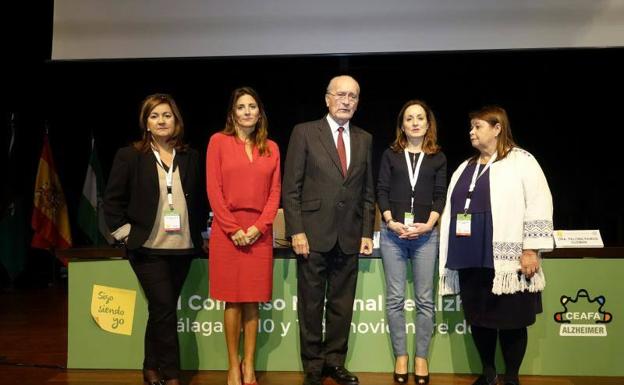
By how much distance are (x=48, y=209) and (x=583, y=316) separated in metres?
5.70

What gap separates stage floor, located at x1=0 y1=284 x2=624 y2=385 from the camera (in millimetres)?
2889

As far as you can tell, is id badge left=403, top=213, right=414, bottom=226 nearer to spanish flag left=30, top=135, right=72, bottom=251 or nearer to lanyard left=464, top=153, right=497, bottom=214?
lanyard left=464, top=153, right=497, bottom=214

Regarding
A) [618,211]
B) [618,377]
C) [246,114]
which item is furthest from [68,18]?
[618,211]

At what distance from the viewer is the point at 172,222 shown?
2.60m

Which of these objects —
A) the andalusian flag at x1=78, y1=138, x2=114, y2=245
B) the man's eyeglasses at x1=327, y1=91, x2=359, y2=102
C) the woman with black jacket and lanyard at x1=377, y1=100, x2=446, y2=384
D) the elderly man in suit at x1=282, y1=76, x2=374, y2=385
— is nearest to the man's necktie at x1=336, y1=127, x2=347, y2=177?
the elderly man in suit at x1=282, y1=76, x2=374, y2=385

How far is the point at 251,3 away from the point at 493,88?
10.1 feet

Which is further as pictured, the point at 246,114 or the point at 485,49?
the point at 485,49

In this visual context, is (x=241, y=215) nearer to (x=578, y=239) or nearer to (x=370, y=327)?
(x=370, y=327)

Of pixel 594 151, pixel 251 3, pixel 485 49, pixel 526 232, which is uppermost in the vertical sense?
pixel 251 3

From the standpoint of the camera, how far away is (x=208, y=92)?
20.7ft

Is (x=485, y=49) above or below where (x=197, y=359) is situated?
above

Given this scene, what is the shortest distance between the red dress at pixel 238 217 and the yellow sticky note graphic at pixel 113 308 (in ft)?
2.31

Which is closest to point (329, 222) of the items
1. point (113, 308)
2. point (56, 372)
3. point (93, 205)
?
point (113, 308)

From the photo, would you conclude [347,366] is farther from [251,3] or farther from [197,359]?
[251,3]
